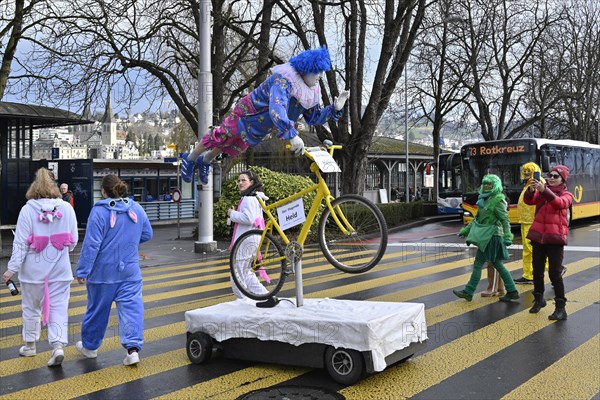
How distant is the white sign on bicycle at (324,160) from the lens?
6854mm

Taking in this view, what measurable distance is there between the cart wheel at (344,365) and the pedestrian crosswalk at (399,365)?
98 millimetres

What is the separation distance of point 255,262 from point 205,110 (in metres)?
10.5

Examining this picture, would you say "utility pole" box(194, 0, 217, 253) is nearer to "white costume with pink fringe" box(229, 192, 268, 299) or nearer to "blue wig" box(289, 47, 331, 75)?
"white costume with pink fringe" box(229, 192, 268, 299)

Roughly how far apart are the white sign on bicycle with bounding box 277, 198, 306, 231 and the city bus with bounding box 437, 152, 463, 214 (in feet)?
84.8

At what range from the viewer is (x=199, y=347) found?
6.78 m

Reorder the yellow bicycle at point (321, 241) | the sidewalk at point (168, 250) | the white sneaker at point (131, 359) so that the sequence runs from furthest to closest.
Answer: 1. the sidewalk at point (168, 250)
2. the yellow bicycle at point (321, 241)
3. the white sneaker at point (131, 359)

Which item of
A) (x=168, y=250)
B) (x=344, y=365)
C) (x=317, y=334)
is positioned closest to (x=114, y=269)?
(x=317, y=334)

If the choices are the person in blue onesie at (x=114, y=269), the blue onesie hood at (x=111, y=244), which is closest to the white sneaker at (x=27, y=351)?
the person in blue onesie at (x=114, y=269)

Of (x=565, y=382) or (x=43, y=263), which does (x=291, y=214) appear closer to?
(x=43, y=263)

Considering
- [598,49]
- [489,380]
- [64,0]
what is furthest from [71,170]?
[598,49]

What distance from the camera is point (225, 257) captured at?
17.6 metres

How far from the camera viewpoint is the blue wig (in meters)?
7.08

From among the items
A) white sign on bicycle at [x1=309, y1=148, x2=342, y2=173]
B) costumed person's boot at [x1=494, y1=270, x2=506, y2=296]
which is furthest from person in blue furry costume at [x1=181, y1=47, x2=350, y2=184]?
costumed person's boot at [x1=494, y1=270, x2=506, y2=296]

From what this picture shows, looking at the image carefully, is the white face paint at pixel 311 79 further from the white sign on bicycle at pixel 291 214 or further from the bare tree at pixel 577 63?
the bare tree at pixel 577 63
